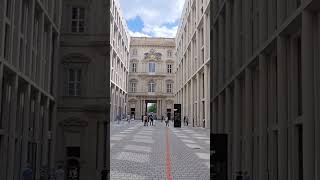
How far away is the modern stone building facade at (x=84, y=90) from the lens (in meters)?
8.75

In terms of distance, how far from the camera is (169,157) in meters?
18.4

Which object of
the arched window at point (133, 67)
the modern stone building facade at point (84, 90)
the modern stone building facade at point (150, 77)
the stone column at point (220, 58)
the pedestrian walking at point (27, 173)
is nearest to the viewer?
the pedestrian walking at point (27, 173)

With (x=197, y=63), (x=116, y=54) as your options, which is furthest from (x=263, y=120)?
(x=116, y=54)

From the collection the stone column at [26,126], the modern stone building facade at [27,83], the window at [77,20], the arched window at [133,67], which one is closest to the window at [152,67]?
the arched window at [133,67]

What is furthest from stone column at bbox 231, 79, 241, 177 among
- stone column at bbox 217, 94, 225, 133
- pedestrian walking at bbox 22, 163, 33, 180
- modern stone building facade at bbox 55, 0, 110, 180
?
pedestrian walking at bbox 22, 163, 33, 180

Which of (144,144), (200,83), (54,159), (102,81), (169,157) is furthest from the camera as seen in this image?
(200,83)

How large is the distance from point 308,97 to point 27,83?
5424 mm

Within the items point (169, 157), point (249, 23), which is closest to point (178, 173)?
point (169, 157)

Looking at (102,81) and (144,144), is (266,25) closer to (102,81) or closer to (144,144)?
(102,81)

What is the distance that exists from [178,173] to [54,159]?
6210mm

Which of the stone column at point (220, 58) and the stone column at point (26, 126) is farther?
the stone column at point (220, 58)

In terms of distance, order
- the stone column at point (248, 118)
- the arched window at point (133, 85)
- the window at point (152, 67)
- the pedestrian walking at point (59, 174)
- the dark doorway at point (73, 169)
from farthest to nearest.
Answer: the window at point (152, 67), the arched window at point (133, 85), the dark doorway at point (73, 169), the pedestrian walking at point (59, 174), the stone column at point (248, 118)

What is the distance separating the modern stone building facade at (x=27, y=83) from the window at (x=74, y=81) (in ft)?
1.10

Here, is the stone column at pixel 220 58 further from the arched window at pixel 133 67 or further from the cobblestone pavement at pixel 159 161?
the arched window at pixel 133 67
